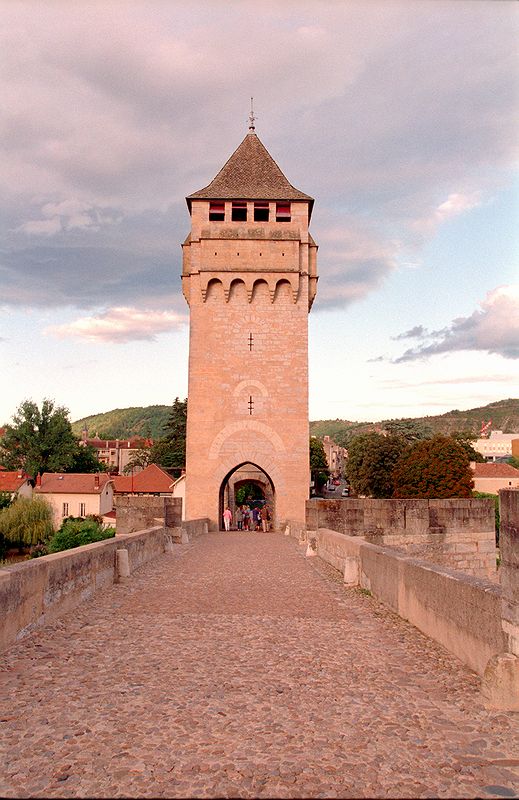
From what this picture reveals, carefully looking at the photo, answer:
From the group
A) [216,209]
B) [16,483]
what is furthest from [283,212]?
[16,483]

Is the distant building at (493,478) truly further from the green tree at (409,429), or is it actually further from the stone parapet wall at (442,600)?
the stone parapet wall at (442,600)

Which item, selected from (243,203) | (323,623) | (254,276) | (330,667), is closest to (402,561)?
(323,623)

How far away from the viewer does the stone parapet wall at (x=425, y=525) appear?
1495 cm

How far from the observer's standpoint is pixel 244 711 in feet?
Answer: 13.2

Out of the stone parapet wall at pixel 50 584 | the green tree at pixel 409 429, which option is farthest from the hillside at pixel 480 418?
the stone parapet wall at pixel 50 584

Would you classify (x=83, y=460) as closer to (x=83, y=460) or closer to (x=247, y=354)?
(x=83, y=460)

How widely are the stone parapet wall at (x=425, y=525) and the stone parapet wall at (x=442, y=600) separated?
5.74 metres

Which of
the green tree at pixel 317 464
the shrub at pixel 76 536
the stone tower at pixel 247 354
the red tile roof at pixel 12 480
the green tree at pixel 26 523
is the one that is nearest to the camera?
the stone tower at pixel 247 354

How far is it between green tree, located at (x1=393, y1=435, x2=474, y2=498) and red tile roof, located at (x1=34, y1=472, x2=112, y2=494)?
966 inches

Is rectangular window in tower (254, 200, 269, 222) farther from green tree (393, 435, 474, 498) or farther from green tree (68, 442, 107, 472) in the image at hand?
green tree (68, 442, 107, 472)

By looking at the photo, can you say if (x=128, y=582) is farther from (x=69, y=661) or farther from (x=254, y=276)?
(x=254, y=276)

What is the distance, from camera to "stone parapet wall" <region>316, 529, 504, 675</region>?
471cm

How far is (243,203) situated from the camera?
2625 centimetres

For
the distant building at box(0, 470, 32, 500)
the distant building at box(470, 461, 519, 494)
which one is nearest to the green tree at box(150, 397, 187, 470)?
the distant building at box(0, 470, 32, 500)
